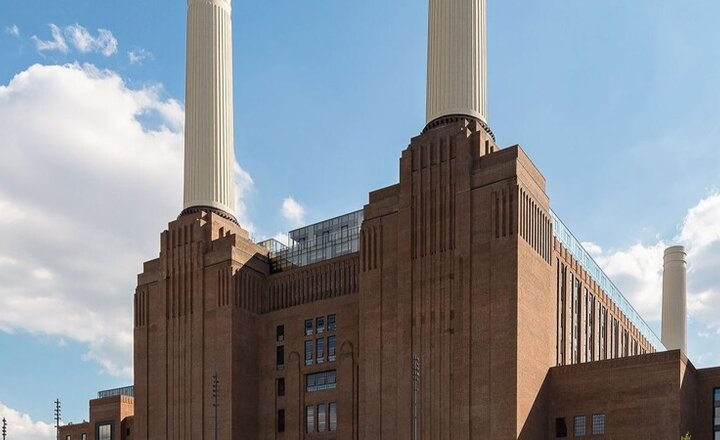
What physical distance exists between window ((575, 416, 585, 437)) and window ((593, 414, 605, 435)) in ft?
2.97

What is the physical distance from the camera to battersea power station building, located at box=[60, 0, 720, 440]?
69.2 m

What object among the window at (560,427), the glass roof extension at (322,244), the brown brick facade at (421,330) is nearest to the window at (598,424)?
the brown brick facade at (421,330)

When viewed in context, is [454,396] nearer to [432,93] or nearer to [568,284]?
[568,284]

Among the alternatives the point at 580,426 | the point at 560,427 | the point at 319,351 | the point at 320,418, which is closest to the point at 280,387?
the point at 319,351

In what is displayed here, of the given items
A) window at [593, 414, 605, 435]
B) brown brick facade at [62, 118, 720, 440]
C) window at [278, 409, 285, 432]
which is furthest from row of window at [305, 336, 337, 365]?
window at [593, 414, 605, 435]

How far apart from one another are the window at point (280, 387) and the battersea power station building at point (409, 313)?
16 cm

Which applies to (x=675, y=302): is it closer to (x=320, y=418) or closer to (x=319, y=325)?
(x=319, y=325)

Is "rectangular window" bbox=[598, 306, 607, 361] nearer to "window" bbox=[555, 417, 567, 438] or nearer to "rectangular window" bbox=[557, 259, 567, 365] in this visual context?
"rectangular window" bbox=[557, 259, 567, 365]

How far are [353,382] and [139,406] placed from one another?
25636 millimetres

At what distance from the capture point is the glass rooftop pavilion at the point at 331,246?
89.2m

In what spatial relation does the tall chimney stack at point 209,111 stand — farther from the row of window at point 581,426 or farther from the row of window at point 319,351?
the row of window at point 581,426

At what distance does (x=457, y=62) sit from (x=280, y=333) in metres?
31.4

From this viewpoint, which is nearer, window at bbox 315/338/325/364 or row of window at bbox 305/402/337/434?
row of window at bbox 305/402/337/434

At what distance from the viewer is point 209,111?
322 feet
